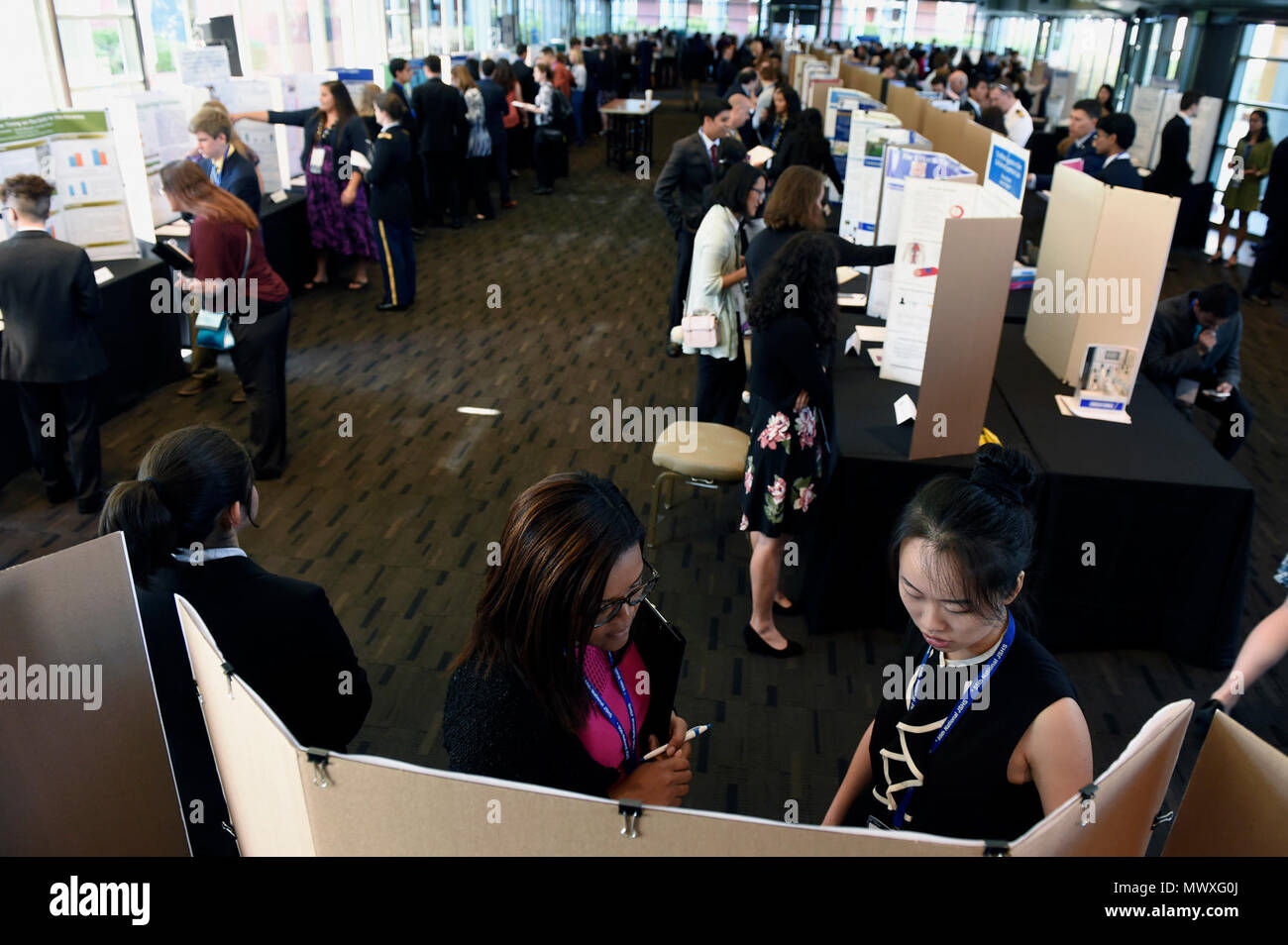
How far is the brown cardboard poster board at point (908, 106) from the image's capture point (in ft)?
21.2

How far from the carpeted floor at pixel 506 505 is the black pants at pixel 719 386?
0.40 meters

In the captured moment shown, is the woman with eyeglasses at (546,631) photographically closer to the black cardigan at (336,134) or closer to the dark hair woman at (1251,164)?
the black cardigan at (336,134)

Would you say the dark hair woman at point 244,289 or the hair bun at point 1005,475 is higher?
the hair bun at point 1005,475

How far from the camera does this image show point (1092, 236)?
3189 mm

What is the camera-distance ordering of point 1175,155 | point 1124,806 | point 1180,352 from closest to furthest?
point 1124,806
point 1180,352
point 1175,155

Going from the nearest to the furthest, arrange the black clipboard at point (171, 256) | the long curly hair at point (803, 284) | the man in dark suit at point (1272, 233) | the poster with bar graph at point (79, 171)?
the long curly hair at point (803, 284), the poster with bar graph at point (79, 171), the black clipboard at point (171, 256), the man in dark suit at point (1272, 233)

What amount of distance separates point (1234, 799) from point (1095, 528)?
90.9 inches

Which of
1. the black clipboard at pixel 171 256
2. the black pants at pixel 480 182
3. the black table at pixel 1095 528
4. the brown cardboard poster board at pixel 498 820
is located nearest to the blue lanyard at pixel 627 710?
the brown cardboard poster board at pixel 498 820

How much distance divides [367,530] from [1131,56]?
15.0 meters

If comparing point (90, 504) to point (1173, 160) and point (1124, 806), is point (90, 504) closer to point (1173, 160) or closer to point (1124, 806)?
point (1124, 806)

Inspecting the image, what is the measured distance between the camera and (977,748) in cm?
134

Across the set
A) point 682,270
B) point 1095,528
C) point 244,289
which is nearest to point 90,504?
point 244,289

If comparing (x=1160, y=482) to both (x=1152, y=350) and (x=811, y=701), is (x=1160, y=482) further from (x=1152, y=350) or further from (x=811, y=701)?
(x=811, y=701)
